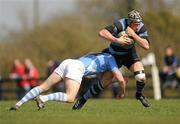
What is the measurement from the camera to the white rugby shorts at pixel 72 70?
1460 centimetres

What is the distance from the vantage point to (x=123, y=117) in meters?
13.5

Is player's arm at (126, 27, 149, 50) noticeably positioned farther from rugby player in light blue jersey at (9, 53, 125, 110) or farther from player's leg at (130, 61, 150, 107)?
player's leg at (130, 61, 150, 107)

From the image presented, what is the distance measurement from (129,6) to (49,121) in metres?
35.8

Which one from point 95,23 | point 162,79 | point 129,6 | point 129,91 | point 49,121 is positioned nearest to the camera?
point 49,121

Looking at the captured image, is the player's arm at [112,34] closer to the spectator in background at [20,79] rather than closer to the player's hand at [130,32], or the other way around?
the player's hand at [130,32]

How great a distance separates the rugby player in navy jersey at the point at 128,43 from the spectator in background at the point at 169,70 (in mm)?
13118

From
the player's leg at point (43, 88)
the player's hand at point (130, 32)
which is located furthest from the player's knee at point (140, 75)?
the player's leg at point (43, 88)

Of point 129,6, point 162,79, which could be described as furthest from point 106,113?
point 129,6

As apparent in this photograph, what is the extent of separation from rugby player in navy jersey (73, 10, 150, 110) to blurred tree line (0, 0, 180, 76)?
27.1 meters

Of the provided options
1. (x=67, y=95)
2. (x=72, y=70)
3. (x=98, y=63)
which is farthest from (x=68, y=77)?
(x=98, y=63)

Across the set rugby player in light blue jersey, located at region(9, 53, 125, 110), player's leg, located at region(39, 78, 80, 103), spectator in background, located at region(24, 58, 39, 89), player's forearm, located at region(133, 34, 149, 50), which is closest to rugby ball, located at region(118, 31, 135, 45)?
player's forearm, located at region(133, 34, 149, 50)

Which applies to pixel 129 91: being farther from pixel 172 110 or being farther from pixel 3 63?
pixel 172 110

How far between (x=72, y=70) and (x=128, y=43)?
59.2 inches

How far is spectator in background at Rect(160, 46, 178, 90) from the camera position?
29688 mm
